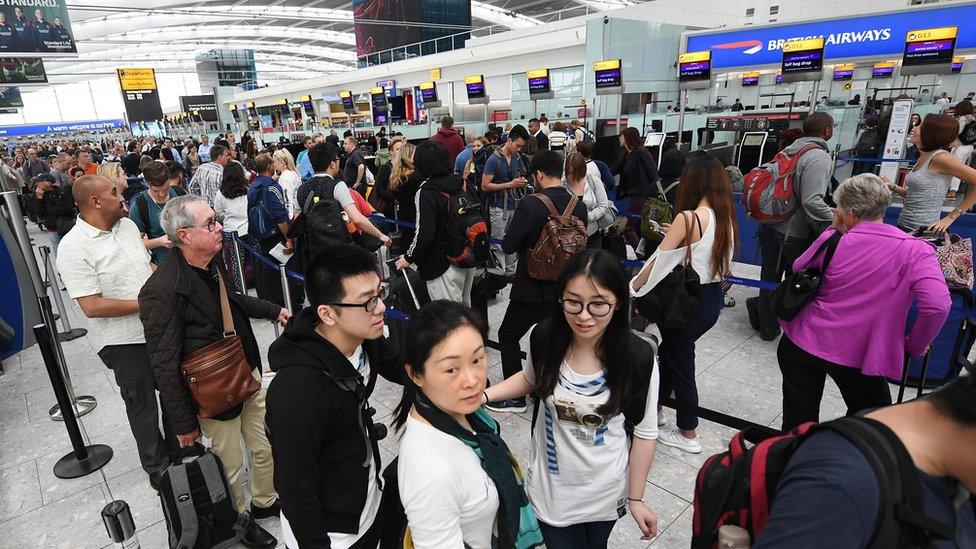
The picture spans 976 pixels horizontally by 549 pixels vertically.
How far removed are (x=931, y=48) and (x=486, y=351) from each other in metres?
10.1

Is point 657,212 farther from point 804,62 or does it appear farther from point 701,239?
point 804,62

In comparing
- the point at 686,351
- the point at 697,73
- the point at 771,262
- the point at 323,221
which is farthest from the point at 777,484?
the point at 697,73

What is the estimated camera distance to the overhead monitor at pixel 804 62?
8.38 m

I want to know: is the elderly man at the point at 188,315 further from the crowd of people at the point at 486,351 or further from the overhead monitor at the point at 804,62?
the overhead monitor at the point at 804,62

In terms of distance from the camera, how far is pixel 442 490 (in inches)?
46.8

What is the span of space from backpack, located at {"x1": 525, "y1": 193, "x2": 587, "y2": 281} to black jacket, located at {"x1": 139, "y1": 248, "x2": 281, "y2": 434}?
1725mm

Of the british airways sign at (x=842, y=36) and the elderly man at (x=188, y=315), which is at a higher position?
the british airways sign at (x=842, y=36)

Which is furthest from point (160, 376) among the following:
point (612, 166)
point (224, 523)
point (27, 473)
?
point (612, 166)

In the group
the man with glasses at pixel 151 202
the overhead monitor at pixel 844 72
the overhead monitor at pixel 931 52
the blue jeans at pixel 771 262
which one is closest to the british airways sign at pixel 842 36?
the overhead monitor at pixel 844 72

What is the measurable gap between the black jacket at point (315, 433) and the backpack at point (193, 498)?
83cm

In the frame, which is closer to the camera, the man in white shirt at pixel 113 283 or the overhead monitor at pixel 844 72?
the man in white shirt at pixel 113 283

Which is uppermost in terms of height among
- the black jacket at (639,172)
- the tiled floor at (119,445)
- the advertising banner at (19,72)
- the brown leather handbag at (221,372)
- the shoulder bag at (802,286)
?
the advertising banner at (19,72)

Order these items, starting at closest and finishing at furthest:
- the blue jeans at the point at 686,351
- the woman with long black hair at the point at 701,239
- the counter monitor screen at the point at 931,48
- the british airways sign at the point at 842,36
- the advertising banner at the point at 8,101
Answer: the woman with long black hair at the point at 701,239 → the blue jeans at the point at 686,351 → the counter monitor screen at the point at 931,48 → the british airways sign at the point at 842,36 → the advertising banner at the point at 8,101

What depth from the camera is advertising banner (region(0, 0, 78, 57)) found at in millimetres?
5227
